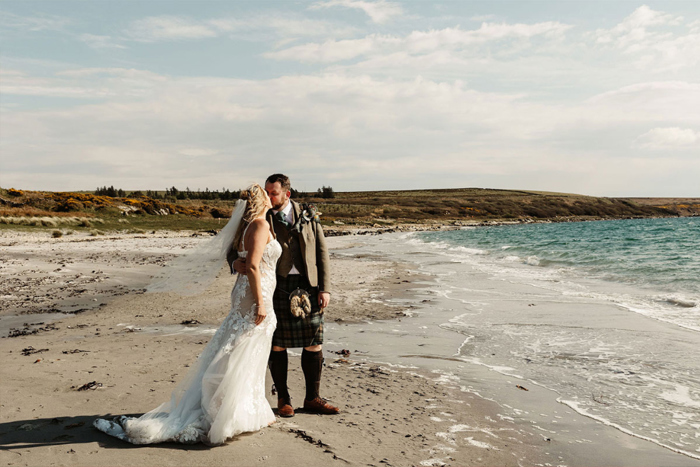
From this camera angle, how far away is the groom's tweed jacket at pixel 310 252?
4.87m

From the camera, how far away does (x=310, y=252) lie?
4910 mm

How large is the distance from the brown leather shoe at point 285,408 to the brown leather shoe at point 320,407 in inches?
7.5

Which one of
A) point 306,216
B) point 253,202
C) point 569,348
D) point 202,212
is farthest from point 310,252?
point 202,212

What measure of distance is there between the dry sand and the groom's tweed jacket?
1.34 m

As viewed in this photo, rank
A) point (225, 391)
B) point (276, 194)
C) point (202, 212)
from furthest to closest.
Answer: point (202, 212) → point (276, 194) → point (225, 391)

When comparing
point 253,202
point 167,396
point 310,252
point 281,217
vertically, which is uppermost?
point 253,202

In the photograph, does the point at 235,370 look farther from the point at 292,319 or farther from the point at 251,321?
the point at 292,319

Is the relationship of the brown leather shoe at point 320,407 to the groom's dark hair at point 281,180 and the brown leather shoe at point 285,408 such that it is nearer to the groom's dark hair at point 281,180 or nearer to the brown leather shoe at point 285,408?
the brown leather shoe at point 285,408

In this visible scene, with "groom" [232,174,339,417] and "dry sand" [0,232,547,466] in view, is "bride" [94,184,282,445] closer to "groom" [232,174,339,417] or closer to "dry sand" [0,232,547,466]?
"dry sand" [0,232,547,466]

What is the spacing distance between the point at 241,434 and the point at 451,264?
59.6 feet

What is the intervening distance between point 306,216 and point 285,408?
1.86m

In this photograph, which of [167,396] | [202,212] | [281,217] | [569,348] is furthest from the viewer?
[202,212]

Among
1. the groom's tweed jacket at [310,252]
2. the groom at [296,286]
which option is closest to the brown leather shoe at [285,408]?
the groom at [296,286]

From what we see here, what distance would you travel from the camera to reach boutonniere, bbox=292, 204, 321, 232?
487 cm
